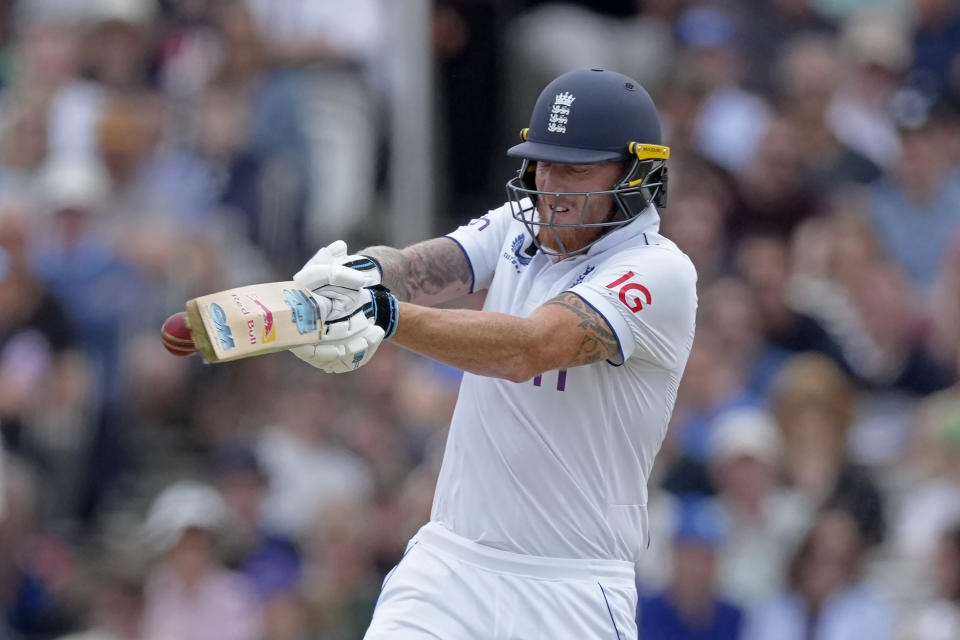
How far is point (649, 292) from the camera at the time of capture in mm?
5270

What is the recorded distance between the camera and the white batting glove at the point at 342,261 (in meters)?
4.82

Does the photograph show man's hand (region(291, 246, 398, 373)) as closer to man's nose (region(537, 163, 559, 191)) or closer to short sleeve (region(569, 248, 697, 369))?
short sleeve (region(569, 248, 697, 369))

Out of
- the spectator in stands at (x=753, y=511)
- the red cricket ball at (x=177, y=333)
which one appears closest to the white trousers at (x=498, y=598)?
the red cricket ball at (x=177, y=333)

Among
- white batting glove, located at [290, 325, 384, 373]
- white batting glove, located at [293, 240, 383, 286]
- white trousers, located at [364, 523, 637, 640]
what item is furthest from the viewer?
white trousers, located at [364, 523, 637, 640]

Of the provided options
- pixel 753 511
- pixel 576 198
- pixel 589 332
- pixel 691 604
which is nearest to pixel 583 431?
pixel 589 332

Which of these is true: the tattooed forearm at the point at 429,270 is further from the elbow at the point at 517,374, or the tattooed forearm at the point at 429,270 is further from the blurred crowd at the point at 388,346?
the blurred crowd at the point at 388,346

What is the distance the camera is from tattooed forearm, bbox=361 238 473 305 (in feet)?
18.6

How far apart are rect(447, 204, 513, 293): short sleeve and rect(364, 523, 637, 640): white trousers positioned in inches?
37.2

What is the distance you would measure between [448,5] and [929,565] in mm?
5630

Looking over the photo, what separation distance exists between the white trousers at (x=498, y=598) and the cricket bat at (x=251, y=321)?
3.45 feet

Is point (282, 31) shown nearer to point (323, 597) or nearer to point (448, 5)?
point (448, 5)

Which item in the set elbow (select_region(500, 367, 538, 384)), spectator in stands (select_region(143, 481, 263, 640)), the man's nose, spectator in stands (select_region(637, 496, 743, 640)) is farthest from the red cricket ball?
spectator in stands (select_region(143, 481, 263, 640))

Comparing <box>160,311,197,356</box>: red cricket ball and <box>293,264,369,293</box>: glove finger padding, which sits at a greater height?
<box>293,264,369,293</box>: glove finger padding

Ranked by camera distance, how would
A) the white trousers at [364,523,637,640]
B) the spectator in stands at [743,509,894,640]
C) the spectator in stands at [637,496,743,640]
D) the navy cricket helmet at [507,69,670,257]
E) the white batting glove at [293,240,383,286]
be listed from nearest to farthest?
the white batting glove at [293,240,383,286], the white trousers at [364,523,637,640], the navy cricket helmet at [507,69,670,257], the spectator in stands at [743,509,894,640], the spectator in stands at [637,496,743,640]
